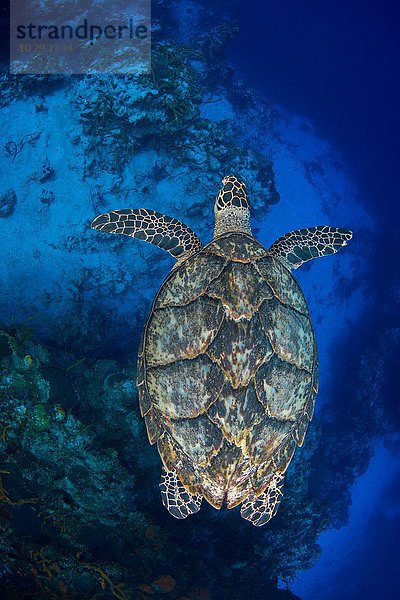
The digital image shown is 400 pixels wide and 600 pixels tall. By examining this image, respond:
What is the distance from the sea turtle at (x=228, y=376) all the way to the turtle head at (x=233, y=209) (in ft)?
1.92

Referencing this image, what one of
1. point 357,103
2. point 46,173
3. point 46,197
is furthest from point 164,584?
point 357,103

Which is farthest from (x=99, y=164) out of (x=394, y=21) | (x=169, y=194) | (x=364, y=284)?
(x=394, y=21)

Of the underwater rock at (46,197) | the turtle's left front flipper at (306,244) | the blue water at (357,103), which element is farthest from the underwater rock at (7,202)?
the blue water at (357,103)

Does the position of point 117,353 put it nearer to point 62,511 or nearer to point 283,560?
point 62,511

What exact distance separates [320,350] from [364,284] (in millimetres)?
2297

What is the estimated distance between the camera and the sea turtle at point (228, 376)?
252 centimetres

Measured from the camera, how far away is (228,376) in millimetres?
2488

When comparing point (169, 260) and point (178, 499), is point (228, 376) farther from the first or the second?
point (169, 260)

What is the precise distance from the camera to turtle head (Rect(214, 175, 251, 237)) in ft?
12.5

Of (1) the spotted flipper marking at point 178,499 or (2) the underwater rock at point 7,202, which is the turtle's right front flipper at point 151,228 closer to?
(2) the underwater rock at point 7,202

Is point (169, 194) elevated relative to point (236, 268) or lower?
elevated

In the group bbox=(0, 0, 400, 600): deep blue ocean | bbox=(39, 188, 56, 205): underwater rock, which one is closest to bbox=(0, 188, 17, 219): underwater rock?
bbox=(0, 0, 400, 600): deep blue ocean

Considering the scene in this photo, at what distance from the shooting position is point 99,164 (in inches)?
207

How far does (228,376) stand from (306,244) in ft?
6.83
